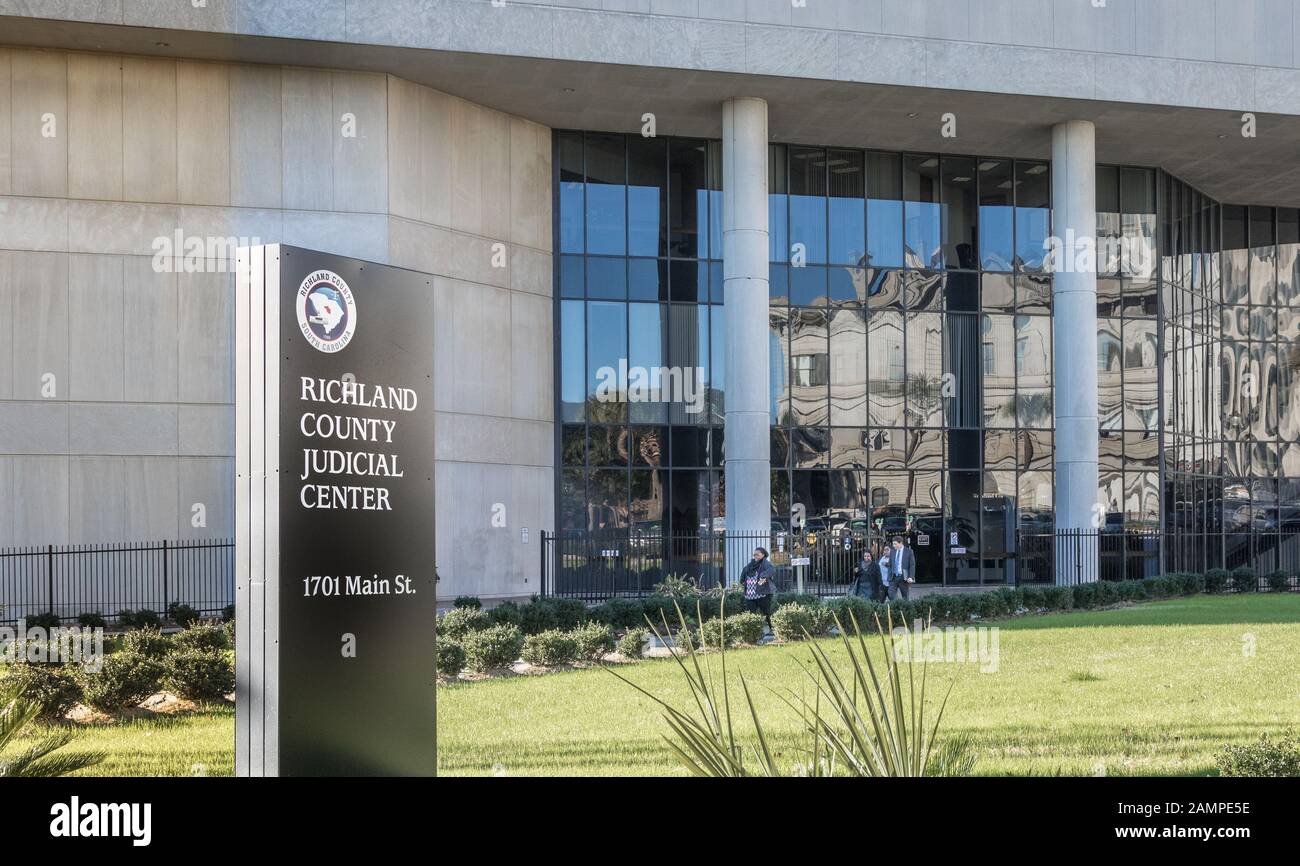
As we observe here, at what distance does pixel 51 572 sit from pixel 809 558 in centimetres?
1675

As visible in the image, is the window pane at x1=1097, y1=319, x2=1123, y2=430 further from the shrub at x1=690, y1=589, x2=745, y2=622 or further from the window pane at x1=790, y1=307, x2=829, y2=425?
the shrub at x1=690, y1=589, x2=745, y2=622

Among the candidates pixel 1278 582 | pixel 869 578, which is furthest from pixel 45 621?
pixel 1278 582

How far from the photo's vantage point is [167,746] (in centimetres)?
1080

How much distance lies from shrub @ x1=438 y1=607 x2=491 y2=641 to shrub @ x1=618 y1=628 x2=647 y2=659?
2.05 meters

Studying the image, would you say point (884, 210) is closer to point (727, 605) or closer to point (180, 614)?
point (727, 605)

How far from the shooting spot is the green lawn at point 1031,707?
30.2 feet

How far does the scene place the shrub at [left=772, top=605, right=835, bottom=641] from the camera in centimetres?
1908

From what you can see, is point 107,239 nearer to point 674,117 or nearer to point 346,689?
point 674,117

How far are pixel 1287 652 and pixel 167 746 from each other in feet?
45.3

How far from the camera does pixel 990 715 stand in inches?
439

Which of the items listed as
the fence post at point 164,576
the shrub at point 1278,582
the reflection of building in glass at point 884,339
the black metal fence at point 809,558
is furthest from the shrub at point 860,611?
the shrub at point 1278,582
